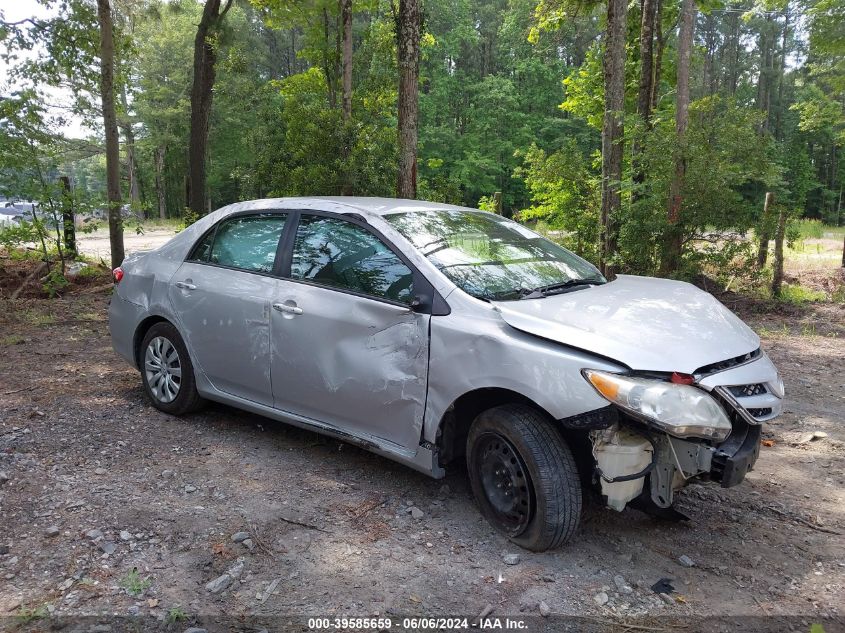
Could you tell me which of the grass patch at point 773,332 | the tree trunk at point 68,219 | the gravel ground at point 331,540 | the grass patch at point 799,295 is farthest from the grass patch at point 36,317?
the grass patch at point 799,295

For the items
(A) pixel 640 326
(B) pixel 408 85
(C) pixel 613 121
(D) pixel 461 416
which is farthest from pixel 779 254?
(D) pixel 461 416

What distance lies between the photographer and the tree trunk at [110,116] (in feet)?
37.3

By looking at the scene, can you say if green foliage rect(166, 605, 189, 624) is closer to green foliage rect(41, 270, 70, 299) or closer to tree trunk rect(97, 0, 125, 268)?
green foliage rect(41, 270, 70, 299)

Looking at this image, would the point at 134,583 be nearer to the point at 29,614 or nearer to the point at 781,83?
the point at 29,614

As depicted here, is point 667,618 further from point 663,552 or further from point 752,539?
point 752,539

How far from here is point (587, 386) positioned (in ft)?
9.66

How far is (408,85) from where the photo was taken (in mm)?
8773

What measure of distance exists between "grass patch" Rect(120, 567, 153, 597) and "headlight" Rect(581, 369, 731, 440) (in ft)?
7.29

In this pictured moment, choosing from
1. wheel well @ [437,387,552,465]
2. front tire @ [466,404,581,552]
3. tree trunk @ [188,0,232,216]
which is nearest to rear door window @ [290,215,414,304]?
wheel well @ [437,387,552,465]

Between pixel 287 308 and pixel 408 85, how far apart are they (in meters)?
5.64

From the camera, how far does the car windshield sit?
3670 millimetres

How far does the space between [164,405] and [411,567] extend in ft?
9.28

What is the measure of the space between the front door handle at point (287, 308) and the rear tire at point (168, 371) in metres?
1.08

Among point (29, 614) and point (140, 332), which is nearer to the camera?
point (29, 614)
